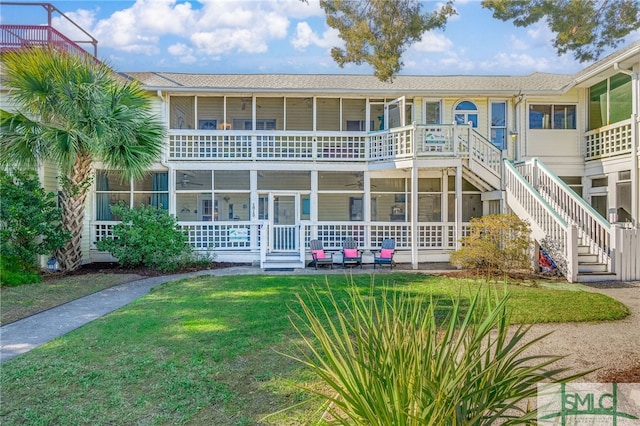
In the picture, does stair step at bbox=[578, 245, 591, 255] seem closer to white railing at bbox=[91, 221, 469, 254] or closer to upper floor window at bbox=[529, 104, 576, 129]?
white railing at bbox=[91, 221, 469, 254]

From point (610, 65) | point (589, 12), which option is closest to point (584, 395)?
point (589, 12)

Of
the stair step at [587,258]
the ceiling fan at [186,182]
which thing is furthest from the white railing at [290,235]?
the stair step at [587,258]

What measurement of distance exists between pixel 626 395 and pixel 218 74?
18772 millimetres

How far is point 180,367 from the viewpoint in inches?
190

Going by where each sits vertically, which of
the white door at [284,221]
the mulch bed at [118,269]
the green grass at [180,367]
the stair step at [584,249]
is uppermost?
the white door at [284,221]

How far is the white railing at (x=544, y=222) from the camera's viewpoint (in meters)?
10.7

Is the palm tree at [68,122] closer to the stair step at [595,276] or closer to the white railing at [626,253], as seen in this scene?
the stair step at [595,276]

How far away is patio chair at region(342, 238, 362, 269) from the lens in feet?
44.7

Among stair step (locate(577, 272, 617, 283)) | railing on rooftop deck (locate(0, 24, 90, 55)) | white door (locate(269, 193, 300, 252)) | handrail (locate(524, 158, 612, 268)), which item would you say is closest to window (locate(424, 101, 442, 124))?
handrail (locate(524, 158, 612, 268))

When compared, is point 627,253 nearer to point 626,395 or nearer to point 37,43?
point 626,395

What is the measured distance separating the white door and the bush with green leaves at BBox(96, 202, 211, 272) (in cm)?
311

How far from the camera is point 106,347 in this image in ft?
18.2

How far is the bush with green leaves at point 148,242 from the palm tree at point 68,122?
125 centimetres

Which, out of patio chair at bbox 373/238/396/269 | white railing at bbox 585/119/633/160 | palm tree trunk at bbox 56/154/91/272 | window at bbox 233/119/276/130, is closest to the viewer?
palm tree trunk at bbox 56/154/91/272
